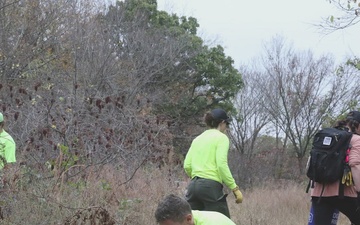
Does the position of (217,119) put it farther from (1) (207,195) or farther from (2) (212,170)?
(1) (207,195)

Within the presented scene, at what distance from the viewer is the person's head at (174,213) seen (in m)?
3.34

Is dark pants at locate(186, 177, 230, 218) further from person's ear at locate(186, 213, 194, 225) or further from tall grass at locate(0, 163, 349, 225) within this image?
person's ear at locate(186, 213, 194, 225)

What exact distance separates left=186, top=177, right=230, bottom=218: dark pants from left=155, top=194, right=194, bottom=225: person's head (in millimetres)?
2872

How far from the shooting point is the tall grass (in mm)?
6562

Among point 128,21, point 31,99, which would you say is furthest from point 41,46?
point 128,21

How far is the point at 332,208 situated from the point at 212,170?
1.24 m

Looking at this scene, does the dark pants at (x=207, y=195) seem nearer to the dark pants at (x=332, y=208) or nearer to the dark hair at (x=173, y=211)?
the dark pants at (x=332, y=208)

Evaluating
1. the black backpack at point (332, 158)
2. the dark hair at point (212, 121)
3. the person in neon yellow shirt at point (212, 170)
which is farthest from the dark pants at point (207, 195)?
the black backpack at point (332, 158)

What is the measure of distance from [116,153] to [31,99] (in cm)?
224

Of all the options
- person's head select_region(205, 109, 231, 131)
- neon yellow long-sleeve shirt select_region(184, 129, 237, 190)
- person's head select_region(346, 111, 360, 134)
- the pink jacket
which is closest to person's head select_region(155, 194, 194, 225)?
neon yellow long-sleeve shirt select_region(184, 129, 237, 190)

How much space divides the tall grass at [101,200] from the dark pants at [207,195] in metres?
0.87

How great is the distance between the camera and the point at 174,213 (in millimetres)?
3334

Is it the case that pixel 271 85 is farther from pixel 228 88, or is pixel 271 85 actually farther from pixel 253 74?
pixel 228 88

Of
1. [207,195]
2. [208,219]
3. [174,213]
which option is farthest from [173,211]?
[207,195]
